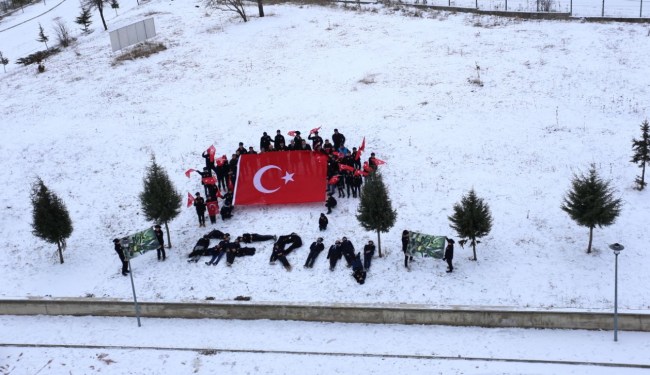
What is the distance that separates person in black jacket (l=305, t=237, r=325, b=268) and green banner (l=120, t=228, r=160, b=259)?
5.72 metres

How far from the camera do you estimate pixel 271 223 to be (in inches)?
971

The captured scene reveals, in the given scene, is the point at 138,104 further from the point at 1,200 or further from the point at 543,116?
the point at 543,116

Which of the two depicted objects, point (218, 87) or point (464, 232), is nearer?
point (464, 232)

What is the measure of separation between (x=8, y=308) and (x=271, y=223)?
32.2 feet

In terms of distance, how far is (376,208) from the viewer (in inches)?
848

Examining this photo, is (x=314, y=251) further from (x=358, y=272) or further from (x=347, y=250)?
(x=358, y=272)

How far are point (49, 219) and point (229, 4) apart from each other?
32.1m

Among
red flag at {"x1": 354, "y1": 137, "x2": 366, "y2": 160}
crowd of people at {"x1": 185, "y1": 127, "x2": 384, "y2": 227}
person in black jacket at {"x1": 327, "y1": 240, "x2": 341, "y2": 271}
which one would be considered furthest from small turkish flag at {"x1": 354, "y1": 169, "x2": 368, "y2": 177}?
person in black jacket at {"x1": 327, "y1": 240, "x2": 341, "y2": 271}

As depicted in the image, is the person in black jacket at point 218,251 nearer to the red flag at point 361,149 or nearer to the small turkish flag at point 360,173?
the small turkish flag at point 360,173

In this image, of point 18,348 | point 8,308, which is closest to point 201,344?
point 18,348

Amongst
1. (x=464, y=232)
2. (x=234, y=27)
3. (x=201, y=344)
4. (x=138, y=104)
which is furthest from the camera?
(x=234, y=27)

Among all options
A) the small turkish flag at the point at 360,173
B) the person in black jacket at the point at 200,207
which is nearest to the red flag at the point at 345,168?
the small turkish flag at the point at 360,173

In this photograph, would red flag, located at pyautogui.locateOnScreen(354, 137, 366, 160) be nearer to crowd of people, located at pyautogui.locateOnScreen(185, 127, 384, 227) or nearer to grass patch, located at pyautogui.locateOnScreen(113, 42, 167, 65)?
crowd of people, located at pyautogui.locateOnScreen(185, 127, 384, 227)

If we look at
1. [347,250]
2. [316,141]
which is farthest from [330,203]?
[316,141]
